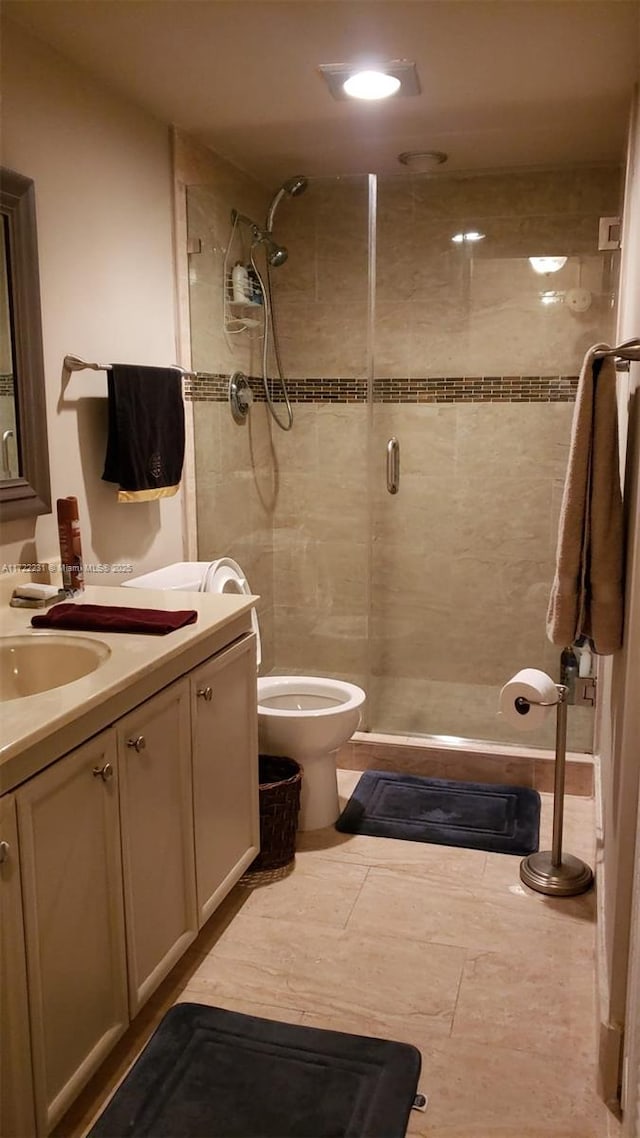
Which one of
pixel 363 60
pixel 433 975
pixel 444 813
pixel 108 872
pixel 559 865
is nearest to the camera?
pixel 108 872

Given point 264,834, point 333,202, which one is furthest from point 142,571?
point 333,202

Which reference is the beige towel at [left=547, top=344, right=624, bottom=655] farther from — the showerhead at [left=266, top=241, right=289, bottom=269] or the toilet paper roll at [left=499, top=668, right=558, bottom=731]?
the showerhead at [left=266, top=241, right=289, bottom=269]

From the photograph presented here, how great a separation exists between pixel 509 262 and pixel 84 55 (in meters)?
1.88

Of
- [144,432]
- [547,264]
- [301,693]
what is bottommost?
[301,693]

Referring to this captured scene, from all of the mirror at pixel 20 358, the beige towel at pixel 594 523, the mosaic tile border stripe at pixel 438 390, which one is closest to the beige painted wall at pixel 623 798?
the beige towel at pixel 594 523

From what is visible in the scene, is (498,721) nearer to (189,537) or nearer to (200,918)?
(189,537)

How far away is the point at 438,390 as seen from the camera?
3.74 meters

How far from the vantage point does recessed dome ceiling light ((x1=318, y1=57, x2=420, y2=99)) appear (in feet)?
7.80

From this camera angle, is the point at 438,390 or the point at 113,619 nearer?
the point at 113,619

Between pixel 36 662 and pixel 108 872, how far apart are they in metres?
0.52

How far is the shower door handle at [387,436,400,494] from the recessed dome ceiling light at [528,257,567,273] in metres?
0.91

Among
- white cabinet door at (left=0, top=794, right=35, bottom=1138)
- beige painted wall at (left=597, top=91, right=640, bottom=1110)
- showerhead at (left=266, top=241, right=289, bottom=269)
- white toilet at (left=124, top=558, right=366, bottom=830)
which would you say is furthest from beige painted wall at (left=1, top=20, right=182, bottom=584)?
beige painted wall at (left=597, top=91, right=640, bottom=1110)

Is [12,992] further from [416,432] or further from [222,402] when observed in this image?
[416,432]

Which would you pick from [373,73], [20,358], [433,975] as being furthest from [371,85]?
[433,975]
